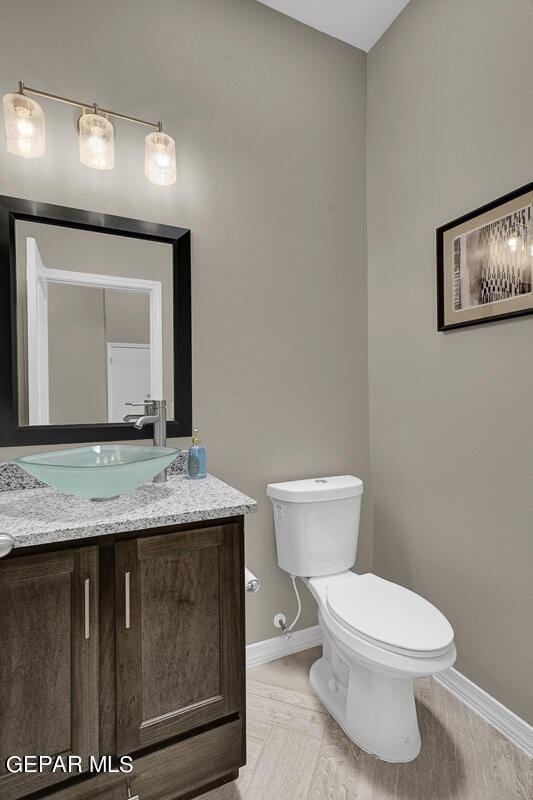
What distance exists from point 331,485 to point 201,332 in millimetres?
831

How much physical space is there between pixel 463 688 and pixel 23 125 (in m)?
2.52

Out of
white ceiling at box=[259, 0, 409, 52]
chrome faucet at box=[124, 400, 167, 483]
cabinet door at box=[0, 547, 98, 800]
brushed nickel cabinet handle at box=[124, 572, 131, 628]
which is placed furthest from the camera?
white ceiling at box=[259, 0, 409, 52]

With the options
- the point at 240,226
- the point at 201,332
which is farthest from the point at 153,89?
the point at 201,332

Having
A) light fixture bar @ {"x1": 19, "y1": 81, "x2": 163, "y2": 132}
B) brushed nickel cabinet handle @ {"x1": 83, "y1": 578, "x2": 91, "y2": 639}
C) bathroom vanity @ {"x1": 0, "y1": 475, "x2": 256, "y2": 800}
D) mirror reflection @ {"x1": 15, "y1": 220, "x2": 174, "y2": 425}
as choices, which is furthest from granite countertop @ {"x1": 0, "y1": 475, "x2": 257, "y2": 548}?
light fixture bar @ {"x1": 19, "y1": 81, "x2": 163, "y2": 132}

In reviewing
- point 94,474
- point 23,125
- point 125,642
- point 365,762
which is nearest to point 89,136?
point 23,125

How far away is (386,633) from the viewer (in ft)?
4.17

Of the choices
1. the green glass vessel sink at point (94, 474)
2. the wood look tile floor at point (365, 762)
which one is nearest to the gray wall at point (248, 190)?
the wood look tile floor at point (365, 762)

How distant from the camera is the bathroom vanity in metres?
0.97

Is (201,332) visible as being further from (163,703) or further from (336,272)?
(163,703)

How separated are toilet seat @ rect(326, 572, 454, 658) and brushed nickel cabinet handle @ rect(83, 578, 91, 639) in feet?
2.54

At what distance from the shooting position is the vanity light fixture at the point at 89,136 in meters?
1.34

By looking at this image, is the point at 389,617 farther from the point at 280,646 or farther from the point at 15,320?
the point at 15,320

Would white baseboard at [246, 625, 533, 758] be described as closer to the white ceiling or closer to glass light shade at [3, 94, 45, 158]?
glass light shade at [3, 94, 45, 158]

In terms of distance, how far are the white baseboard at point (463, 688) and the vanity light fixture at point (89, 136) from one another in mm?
1984
